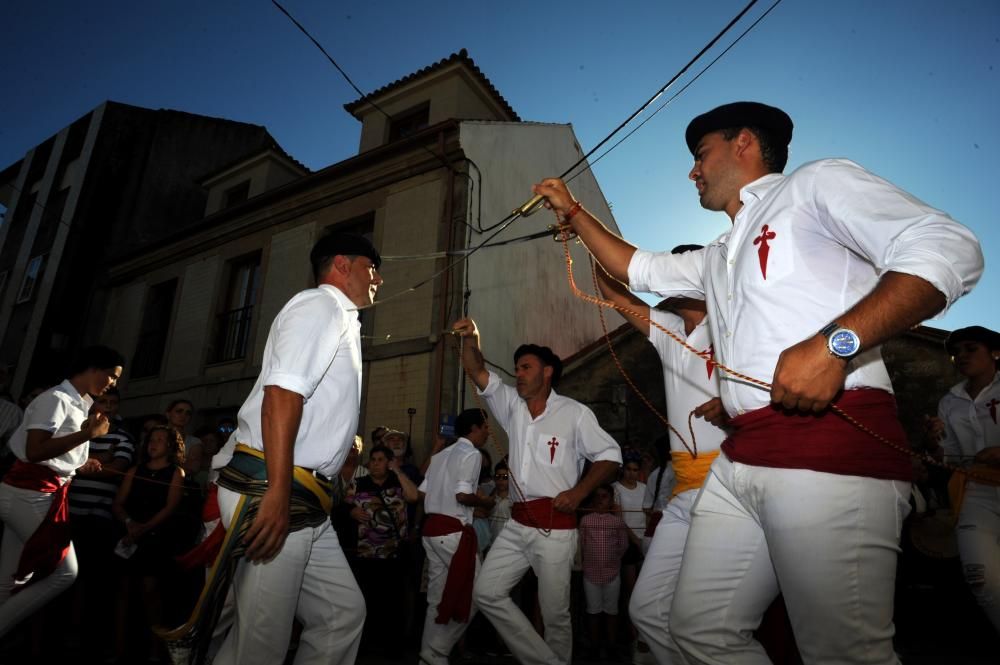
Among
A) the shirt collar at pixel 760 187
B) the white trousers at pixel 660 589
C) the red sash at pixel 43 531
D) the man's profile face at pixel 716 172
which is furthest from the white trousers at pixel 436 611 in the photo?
the shirt collar at pixel 760 187

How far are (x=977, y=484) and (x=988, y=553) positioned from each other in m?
0.44

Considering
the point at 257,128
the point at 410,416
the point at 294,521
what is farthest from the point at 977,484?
the point at 257,128

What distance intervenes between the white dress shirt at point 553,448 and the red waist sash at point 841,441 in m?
2.78

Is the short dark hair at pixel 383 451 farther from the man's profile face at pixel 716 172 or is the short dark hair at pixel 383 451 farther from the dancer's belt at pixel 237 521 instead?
the man's profile face at pixel 716 172

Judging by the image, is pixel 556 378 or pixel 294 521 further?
pixel 556 378

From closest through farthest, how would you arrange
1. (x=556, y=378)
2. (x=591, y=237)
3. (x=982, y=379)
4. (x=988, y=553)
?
(x=591, y=237) → (x=988, y=553) → (x=982, y=379) → (x=556, y=378)

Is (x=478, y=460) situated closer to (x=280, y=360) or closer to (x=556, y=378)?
(x=556, y=378)

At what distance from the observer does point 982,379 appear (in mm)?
4234

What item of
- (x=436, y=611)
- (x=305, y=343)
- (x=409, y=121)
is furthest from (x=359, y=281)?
(x=409, y=121)

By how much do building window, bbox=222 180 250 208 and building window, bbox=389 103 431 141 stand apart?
18.4ft

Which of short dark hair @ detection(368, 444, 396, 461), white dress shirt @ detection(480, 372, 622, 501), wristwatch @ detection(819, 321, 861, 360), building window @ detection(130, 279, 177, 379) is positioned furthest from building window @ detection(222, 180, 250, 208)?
wristwatch @ detection(819, 321, 861, 360)

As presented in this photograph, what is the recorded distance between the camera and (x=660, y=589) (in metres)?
2.82

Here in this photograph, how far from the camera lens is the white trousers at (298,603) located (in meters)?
2.16

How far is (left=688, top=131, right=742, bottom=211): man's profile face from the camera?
226 cm
